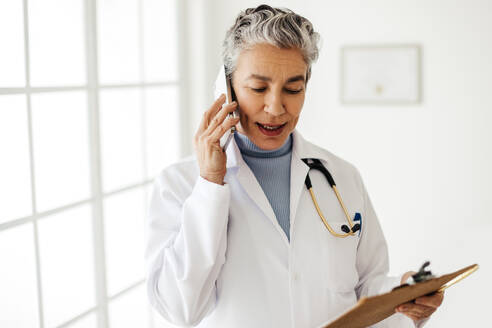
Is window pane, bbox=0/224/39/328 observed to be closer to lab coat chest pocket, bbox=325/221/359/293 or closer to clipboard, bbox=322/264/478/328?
lab coat chest pocket, bbox=325/221/359/293

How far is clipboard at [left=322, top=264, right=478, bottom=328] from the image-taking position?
4.04ft

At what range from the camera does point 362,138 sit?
124 inches

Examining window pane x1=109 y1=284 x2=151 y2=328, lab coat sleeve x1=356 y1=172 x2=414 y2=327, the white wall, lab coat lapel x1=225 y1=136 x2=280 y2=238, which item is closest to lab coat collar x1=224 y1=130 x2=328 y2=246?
lab coat lapel x1=225 y1=136 x2=280 y2=238

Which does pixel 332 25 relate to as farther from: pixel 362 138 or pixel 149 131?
pixel 149 131

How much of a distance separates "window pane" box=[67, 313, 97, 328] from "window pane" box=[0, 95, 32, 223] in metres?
0.58

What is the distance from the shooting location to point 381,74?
10.2 ft

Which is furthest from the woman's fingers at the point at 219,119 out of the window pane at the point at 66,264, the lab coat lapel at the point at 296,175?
the window pane at the point at 66,264

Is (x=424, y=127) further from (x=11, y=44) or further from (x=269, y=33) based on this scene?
(x=11, y=44)

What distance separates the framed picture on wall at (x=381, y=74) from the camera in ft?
9.93

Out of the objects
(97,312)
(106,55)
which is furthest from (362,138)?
(97,312)

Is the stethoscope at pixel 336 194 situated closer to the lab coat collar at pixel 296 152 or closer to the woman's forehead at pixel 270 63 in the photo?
the lab coat collar at pixel 296 152

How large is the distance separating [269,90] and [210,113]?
0.56 feet

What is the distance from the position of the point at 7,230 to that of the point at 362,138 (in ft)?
6.28

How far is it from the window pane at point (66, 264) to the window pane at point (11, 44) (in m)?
0.54
